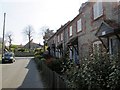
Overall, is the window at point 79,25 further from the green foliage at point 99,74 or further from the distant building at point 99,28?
the green foliage at point 99,74

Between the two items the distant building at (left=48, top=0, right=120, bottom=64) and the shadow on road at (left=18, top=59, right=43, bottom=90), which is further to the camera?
the shadow on road at (left=18, top=59, right=43, bottom=90)

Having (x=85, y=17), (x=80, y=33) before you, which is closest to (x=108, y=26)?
(x=85, y=17)

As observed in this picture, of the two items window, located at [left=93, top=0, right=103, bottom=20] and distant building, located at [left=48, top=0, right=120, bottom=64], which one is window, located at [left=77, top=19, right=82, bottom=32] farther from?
window, located at [left=93, top=0, right=103, bottom=20]

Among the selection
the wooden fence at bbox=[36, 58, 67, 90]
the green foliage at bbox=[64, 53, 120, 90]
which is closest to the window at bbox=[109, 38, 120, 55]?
the wooden fence at bbox=[36, 58, 67, 90]

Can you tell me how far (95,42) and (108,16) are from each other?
9.10 feet

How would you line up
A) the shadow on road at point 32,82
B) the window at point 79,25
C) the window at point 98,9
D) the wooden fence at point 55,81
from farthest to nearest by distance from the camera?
the window at point 79,25 → the window at point 98,9 → the shadow on road at point 32,82 → the wooden fence at point 55,81

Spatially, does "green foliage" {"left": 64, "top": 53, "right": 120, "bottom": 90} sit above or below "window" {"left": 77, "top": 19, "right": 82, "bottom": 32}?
below

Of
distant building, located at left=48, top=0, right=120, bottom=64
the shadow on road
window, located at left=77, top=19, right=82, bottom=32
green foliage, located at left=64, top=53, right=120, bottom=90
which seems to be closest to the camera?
green foliage, located at left=64, top=53, right=120, bottom=90

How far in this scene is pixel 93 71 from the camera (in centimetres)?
655

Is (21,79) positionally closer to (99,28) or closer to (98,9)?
(99,28)

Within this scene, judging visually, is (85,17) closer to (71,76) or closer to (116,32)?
(116,32)

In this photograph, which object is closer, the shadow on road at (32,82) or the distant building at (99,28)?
the distant building at (99,28)

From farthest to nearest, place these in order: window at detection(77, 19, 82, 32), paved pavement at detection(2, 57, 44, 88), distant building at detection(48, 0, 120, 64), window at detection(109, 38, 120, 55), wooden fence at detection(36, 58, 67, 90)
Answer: window at detection(77, 19, 82, 32) < paved pavement at detection(2, 57, 44, 88) < window at detection(109, 38, 120, 55) < distant building at detection(48, 0, 120, 64) < wooden fence at detection(36, 58, 67, 90)

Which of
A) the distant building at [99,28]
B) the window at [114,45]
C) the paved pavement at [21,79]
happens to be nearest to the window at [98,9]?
the distant building at [99,28]
